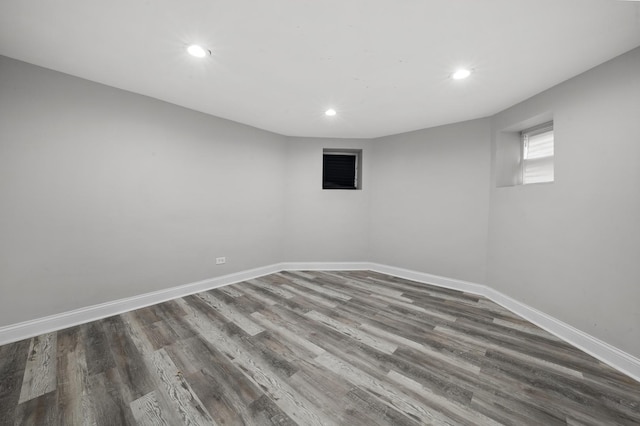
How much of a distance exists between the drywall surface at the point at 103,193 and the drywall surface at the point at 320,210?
3.42 feet

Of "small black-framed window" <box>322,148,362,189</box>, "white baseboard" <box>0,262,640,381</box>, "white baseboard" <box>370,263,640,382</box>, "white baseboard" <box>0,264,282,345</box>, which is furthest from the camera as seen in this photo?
"small black-framed window" <box>322,148,362,189</box>

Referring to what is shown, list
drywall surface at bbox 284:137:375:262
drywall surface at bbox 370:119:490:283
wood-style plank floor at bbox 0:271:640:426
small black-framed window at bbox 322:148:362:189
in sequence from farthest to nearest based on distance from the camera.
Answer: small black-framed window at bbox 322:148:362:189
drywall surface at bbox 284:137:375:262
drywall surface at bbox 370:119:490:283
wood-style plank floor at bbox 0:271:640:426

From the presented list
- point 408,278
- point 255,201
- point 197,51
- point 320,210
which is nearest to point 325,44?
point 197,51

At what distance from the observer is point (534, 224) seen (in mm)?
2605

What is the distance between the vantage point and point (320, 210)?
4.40 metres

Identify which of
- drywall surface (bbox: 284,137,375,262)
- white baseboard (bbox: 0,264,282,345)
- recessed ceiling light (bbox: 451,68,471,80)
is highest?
recessed ceiling light (bbox: 451,68,471,80)

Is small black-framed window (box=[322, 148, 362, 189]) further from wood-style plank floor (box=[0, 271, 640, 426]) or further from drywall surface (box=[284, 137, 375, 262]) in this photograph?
wood-style plank floor (box=[0, 271, 640, 426])

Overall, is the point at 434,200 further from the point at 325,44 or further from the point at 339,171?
the point at 325,44

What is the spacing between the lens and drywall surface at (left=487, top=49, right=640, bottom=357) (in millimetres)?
1826

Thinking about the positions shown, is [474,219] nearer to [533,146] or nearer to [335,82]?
[533,146]

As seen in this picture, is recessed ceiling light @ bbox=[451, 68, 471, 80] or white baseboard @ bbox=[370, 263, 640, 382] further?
recessed ceiling light @ bbox=[451, 68, 471, 80]

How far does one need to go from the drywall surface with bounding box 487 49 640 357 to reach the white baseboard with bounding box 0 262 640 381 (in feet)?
0.26

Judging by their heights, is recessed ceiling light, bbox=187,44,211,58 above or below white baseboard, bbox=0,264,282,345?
above

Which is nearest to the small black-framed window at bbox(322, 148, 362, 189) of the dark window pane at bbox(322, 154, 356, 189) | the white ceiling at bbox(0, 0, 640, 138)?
the dark window pane at bbox(322, 154, 356, 189)
